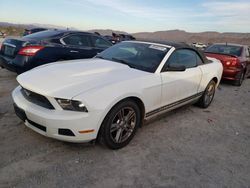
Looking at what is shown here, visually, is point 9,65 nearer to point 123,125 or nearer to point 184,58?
point 123,125

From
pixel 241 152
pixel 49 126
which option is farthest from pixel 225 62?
pixel 49 126

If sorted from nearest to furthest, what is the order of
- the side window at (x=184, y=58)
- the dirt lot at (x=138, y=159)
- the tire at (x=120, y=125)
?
1. the dirt lot at (x=138, y=159)
2. the tire at (x=120, y=125)
3. the side window at (x=184, y=58)

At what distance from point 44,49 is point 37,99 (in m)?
3.05

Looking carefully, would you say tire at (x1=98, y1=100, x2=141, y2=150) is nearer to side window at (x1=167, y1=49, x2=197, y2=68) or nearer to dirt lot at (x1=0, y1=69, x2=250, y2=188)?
dirt lot at (x1=0, y1=69, x2=250, y2=188)

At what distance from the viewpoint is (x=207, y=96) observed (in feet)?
18.5

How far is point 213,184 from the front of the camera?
9.28 feet

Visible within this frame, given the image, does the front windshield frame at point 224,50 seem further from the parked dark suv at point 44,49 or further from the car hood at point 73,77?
the car hood at point 73,77

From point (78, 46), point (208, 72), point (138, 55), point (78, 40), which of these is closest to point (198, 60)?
point (208, 72)

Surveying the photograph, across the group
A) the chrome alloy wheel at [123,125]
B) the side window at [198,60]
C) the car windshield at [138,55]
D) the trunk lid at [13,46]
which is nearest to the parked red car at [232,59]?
the side window at [198,60]

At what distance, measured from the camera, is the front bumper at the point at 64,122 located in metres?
2.81

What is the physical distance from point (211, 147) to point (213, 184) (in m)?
0.98

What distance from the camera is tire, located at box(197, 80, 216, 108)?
5.46m

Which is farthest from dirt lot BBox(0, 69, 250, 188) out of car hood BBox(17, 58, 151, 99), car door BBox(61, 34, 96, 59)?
car door BBox(61, 34, 96, 59)

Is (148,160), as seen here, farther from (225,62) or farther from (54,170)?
(225,62)
